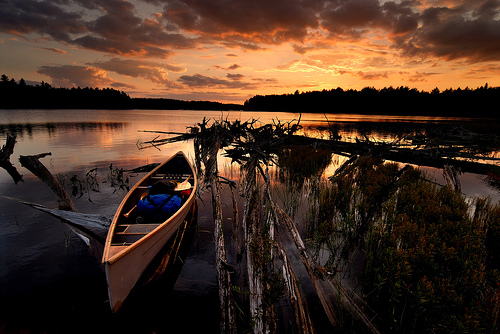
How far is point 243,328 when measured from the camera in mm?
3213

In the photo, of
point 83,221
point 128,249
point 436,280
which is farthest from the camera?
point 83,221

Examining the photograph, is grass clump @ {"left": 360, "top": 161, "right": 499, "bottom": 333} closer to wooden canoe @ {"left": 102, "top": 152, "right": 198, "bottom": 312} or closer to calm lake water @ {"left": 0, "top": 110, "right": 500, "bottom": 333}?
calm lake water @ {"left": 0, "top": 110, "right": 500, "bottom": 333}

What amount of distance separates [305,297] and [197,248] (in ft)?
9.72

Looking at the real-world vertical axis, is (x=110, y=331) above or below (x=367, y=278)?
below

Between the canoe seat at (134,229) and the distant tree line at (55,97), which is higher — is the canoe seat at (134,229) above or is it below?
below

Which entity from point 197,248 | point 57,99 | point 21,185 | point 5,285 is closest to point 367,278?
point 197,248

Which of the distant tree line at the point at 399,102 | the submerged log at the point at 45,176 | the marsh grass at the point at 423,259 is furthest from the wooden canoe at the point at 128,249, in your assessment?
the distant tree line at the point at 399,102

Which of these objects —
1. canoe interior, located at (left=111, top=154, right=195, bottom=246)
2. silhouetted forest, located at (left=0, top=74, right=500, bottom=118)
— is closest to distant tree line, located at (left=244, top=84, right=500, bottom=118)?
silhouetted forest, located at (left=0, top=74, right=500, bottom=118)

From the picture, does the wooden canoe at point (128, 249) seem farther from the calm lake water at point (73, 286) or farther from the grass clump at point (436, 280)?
the grass clump at point (436, 280)

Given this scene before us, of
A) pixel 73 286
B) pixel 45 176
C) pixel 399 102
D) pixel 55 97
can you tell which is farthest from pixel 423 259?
pixel 55 97

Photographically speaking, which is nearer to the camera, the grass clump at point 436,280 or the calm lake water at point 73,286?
the grass clump at point 436,280

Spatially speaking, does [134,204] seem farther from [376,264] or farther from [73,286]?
[376,264]

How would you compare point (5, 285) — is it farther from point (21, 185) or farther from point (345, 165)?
point (345, 165)

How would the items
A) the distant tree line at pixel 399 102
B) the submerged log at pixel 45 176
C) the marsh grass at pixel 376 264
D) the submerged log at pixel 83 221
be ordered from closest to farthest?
the marsh grass at pixel 376 264, the submerged log at pixel 83 221, the submerged log at pixel 45 176, the distant tree line at pixel 399 102
